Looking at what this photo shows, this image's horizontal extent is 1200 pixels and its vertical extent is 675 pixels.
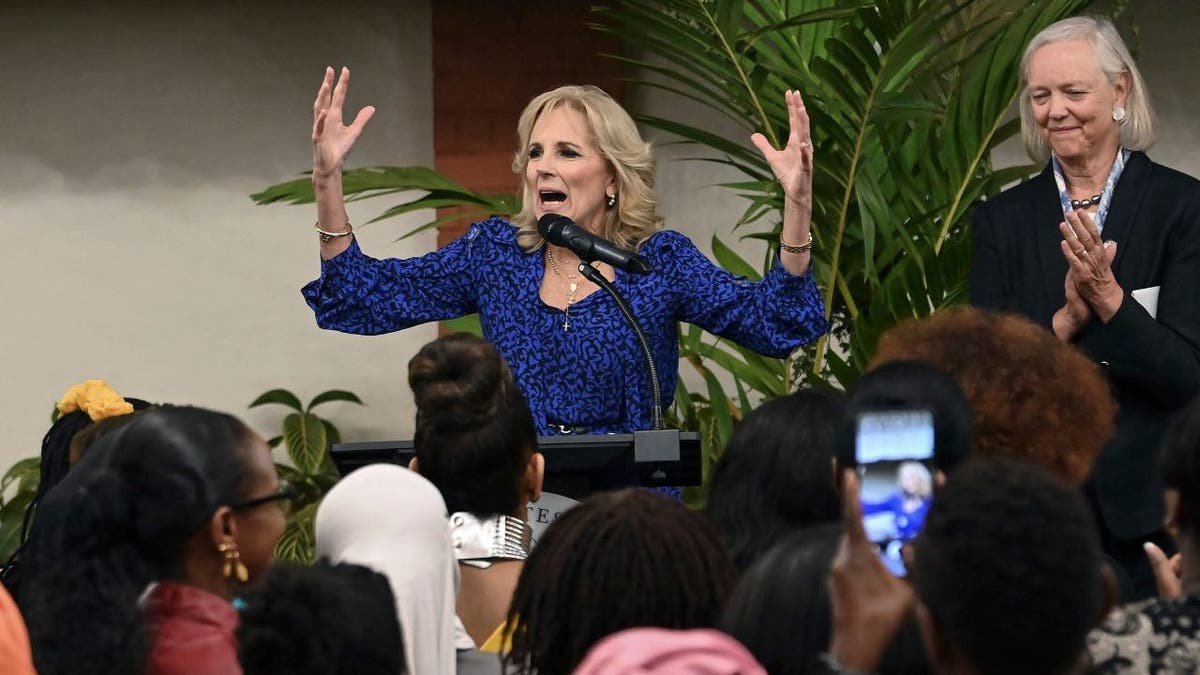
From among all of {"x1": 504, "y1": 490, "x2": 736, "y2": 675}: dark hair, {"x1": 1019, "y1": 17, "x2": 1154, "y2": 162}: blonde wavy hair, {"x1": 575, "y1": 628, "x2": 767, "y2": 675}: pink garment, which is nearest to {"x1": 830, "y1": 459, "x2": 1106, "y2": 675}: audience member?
{"x1": 575, "y1": 628, "x2": 767, "y2": 675}: pink garment

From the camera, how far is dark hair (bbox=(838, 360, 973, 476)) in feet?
7.16

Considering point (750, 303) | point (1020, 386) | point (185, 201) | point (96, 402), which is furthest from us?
point (185, 201)

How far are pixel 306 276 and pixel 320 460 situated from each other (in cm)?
69

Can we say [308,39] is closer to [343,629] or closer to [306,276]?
[306,276]

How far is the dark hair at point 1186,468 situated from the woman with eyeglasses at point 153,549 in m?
1.08

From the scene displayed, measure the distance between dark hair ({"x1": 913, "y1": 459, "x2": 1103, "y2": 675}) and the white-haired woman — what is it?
157 centimetres

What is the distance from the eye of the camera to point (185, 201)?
638 centimetres

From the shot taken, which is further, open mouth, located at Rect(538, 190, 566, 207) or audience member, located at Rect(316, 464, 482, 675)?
open mouth, located at Rect(538, 190, 566, 207)

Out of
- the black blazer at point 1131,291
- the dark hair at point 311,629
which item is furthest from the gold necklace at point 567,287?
the dark hair at point 311,629

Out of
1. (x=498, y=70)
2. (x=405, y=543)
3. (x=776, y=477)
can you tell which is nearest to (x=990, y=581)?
(x=776, y=477)

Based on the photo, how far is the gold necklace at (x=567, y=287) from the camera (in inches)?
144

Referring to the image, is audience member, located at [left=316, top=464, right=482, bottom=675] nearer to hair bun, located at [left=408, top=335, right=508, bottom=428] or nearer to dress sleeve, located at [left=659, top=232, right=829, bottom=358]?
hair bun, located at [left=408, top=335, right=508, bottom=428]

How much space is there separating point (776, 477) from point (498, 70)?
403 cm

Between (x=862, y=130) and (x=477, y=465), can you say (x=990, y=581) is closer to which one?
(x=477, y=465)
